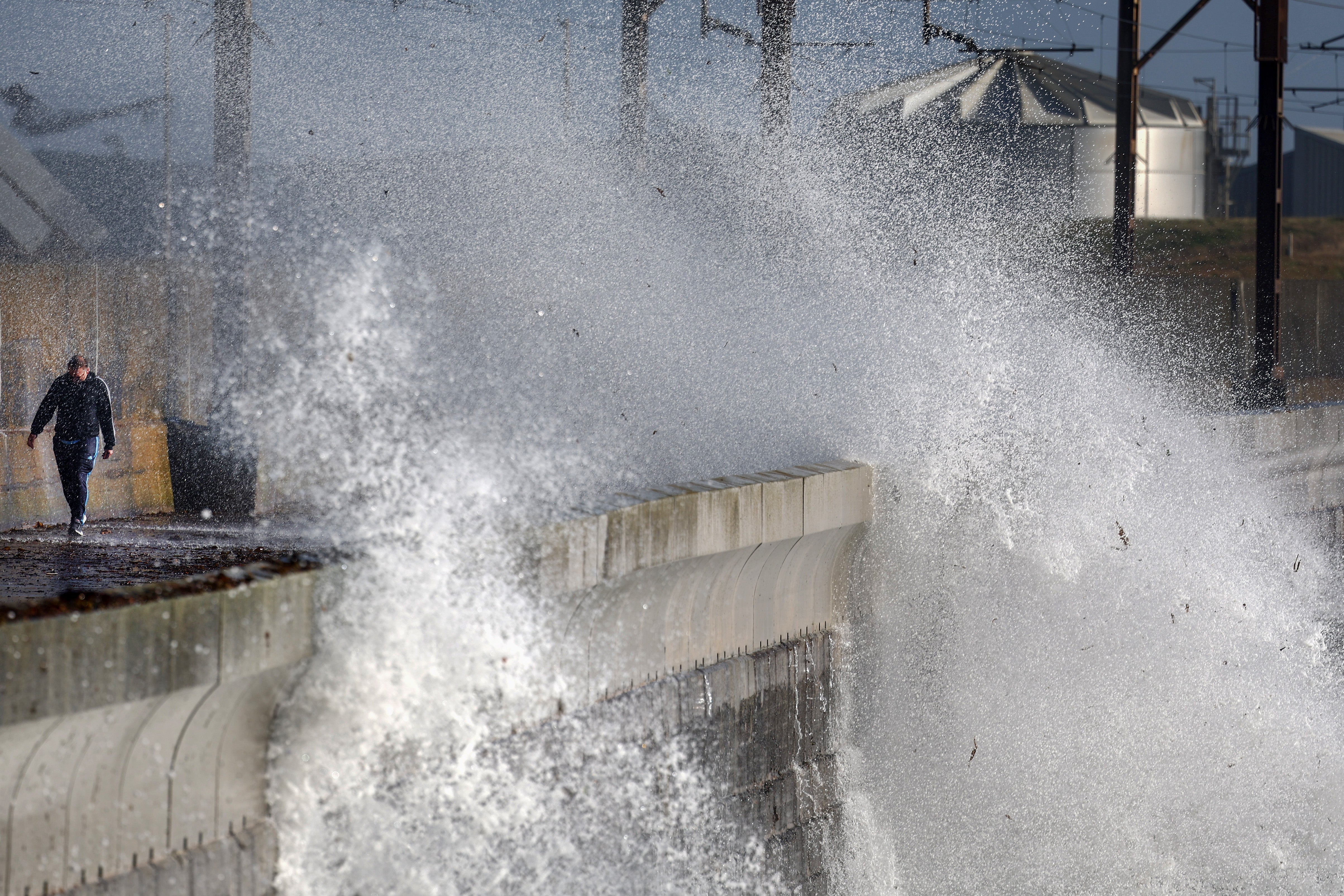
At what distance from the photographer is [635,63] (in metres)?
16.7

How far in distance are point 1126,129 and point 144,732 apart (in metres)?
19.2

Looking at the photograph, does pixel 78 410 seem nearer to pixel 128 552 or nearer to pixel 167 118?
pixel 128 552

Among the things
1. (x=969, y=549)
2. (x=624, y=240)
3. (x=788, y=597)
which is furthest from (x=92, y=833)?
(x=624, y=240)

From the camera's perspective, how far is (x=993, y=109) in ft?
123

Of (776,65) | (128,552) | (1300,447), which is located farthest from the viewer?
(776,65)

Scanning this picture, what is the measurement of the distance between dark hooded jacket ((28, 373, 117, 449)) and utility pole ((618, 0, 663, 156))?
8.37 m

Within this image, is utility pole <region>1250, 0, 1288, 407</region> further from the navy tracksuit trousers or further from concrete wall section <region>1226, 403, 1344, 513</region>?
the navy tracksuit trousers

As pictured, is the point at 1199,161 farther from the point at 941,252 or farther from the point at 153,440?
the point at 153,440

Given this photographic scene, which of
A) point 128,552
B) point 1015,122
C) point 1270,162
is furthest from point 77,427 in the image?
point 1015,122

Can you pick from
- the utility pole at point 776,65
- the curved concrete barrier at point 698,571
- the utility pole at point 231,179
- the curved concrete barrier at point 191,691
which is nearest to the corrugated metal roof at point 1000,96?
the utility pole at point 776,65

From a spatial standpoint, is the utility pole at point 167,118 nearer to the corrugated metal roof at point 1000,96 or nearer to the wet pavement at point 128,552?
the wet pavement at point 128,552

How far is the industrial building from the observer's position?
37625mm

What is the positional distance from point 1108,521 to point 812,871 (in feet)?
13.9

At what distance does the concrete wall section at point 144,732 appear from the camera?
376cm
